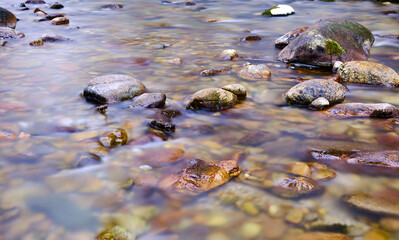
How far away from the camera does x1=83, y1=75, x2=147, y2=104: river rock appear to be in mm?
3695

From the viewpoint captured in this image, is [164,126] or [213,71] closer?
[164,126]

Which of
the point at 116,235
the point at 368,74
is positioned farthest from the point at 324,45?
the point at 116,235

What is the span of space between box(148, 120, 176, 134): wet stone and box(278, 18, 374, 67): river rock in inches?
123

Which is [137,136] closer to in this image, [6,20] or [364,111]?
[364,111]

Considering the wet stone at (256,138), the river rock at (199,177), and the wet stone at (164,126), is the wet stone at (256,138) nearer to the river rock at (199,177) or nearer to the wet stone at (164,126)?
the river rock at (199,177)

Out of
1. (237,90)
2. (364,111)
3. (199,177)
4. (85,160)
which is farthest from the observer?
(237,90)

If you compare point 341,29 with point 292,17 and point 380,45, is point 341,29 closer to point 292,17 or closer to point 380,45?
point 380,45

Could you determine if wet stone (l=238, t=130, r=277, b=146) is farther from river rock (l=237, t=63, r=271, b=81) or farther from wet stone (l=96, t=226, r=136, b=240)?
river rock (l=237, t=63, r=271, b=81)

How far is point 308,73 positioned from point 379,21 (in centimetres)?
643

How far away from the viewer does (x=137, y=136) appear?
2.92 metres

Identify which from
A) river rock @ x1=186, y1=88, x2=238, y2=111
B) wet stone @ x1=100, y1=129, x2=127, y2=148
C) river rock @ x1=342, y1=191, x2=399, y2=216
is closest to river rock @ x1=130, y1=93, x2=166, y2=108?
river rock @ x1=186, y1=88, x2=238, y2=111

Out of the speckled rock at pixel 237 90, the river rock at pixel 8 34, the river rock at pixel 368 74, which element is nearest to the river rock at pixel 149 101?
the speckled rock at pixel 237 90

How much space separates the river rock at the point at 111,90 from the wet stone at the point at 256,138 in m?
1.55

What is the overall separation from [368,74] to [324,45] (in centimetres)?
109
